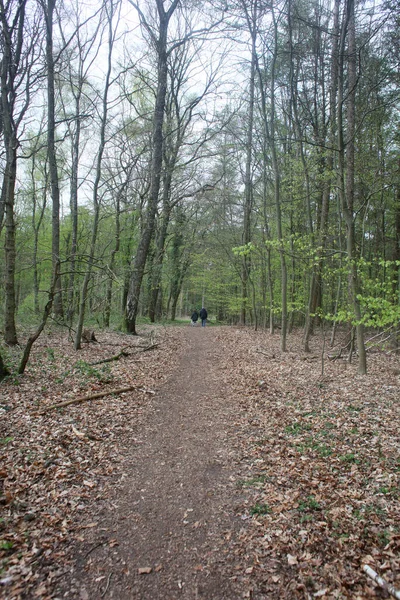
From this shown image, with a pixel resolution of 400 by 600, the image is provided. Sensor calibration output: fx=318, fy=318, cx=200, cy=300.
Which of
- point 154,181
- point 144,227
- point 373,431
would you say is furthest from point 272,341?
point 373,431

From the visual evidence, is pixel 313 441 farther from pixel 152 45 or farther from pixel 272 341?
pixel 152 45

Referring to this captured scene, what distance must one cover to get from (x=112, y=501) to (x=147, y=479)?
569mm

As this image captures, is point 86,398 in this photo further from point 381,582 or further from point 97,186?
point 97,186

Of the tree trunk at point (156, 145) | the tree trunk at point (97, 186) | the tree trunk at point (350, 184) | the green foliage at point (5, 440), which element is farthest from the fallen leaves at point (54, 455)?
the tree trunk at point (156, 145)

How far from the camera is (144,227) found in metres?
14.1

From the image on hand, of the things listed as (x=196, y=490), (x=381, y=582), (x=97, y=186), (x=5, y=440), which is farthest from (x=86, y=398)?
(x=97, y=186)

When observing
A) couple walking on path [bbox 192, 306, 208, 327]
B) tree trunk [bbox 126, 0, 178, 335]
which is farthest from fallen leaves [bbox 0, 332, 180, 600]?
couple walking on path [bbox 192, 306, 208, 327]

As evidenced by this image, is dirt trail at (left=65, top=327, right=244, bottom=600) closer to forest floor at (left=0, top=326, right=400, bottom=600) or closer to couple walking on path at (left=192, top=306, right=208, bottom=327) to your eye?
forest floor at (left=0, top=326, right=400, bottom=600)

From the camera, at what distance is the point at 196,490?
13.1ft

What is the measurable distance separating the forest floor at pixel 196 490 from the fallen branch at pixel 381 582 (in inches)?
1.8

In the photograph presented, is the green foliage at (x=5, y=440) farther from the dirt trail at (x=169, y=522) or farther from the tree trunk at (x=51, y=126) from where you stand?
the tree trunk at (x=51, y=126)

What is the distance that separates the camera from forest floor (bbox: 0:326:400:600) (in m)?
2.74

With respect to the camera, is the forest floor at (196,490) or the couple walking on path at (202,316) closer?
the forest floor at (196,490)

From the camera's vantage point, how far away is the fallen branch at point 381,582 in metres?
2.48
